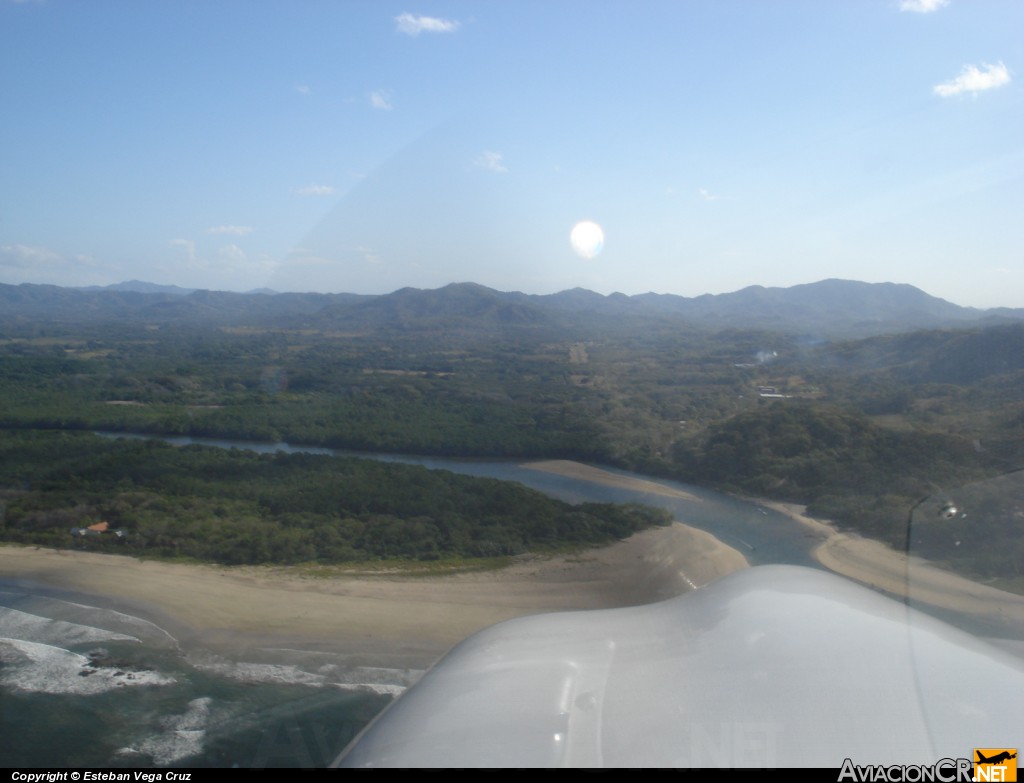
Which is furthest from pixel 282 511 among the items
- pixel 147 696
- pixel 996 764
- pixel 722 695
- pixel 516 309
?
pixel 516 309

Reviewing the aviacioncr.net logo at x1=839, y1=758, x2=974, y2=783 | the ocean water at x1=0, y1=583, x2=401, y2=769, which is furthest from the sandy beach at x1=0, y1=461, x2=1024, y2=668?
the aviacioncr.net logo at x1=839, y1=758, x2=974, y2=783

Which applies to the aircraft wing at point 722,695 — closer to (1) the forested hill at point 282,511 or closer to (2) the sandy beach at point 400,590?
(2) the sandy beach at point 400,590

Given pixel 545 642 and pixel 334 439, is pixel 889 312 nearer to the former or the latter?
pixel 334 439

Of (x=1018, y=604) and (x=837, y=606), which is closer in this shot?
(x=837, y=606)

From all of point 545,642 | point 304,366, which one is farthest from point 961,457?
point 304,366

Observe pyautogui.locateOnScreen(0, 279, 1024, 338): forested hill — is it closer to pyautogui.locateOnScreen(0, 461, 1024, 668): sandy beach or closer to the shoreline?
pyautogui.locateOnScreen(0, 461, 1024, 668): sandy beach
